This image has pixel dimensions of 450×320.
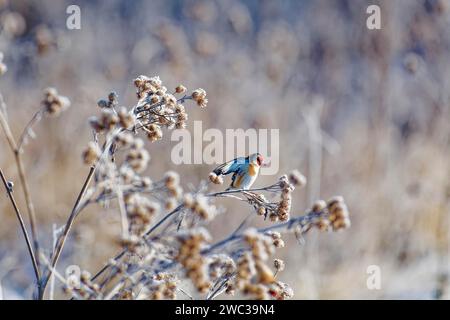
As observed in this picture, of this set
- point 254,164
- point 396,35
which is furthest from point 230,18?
point 254,164

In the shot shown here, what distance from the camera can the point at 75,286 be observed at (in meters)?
1.39

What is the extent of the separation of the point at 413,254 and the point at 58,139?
2701 mm

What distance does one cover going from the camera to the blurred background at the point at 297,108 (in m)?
4.14

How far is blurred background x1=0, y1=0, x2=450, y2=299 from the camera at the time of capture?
4.14m

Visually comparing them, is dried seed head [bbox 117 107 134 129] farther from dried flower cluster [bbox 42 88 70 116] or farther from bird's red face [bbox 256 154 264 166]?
bird's red face [bbox 256 154 264 166]

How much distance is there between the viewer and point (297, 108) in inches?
209

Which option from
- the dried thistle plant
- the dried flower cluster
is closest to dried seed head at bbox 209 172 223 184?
the dried thistle plant

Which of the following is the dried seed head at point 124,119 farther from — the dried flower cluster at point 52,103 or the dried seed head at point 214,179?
the dried seed head at point 214,179

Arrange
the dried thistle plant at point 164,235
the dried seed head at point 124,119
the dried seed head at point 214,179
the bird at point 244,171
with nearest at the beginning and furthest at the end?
1. the dried thistle plant at point 164,235
2. the dried seed head at point 124,119
3. the dried seed head at point 214,179
4. the bird at point 244,171

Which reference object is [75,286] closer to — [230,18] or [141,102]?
[141,102]

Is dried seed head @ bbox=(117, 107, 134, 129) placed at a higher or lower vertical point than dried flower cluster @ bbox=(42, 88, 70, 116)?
lower

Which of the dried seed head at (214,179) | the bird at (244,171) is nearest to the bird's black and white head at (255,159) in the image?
the bird at (244,171)

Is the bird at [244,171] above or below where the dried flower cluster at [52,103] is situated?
below

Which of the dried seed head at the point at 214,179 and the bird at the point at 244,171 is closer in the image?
the dried seed head at the point at 214,179
